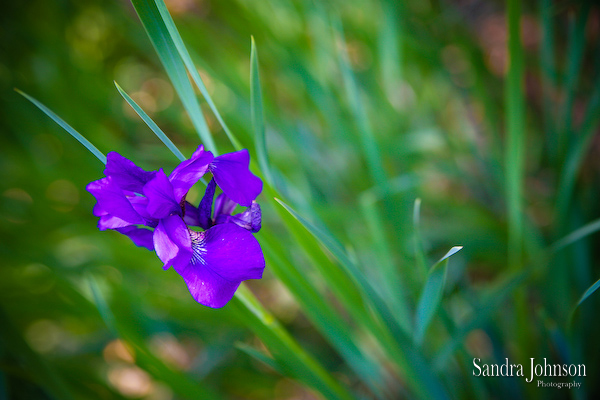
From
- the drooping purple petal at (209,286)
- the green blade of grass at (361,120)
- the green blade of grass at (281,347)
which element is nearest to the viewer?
the drooping purple petal at (209,286)

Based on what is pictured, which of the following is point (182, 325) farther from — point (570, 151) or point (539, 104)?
point (539, 104)

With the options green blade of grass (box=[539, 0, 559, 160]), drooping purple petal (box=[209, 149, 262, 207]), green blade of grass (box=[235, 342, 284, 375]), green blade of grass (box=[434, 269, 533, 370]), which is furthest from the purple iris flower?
green blade of grass (box=[539, 0, 559, 160])

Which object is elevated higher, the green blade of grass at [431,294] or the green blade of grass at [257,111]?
the green blade of grass at [257,111]

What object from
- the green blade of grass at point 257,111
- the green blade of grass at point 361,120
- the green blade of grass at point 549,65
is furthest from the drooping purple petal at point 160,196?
the green blade of grass at point 549,65

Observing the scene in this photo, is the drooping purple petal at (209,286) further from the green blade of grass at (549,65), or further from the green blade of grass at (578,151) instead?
the green blade of grass at (549,65)

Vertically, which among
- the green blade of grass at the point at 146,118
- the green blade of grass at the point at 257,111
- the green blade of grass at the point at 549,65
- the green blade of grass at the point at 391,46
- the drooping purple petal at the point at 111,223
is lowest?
the drooping purple petal at the point at 111,223

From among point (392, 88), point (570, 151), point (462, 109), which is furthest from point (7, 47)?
point (570, 151)

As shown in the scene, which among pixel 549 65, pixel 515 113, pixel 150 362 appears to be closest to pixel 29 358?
pixel 150 362

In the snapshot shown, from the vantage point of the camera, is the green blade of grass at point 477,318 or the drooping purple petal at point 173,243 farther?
the green blade of grass at point 477,318
